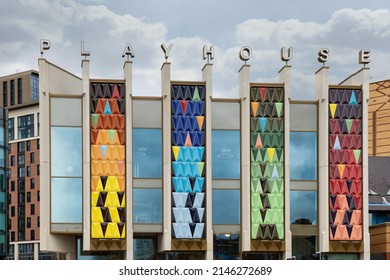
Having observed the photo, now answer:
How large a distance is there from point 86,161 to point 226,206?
11828 millimetres

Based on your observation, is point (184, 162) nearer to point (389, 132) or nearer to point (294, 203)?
point (294, 203)

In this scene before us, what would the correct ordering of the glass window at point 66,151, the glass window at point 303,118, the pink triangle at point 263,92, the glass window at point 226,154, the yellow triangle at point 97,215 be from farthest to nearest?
1. the glass window at point 303,118
2. the pink triangle at point 263,92
3. the glass window at point 226,154
4. the glass window at point 66,151
5. the yellow triangle at point 97,215

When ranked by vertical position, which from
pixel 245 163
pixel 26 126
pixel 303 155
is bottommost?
pixel 245 163

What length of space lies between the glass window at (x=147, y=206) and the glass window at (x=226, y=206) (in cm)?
454

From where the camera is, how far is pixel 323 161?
63.4 meters

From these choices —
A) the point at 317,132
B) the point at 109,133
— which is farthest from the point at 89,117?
the point at 317,132

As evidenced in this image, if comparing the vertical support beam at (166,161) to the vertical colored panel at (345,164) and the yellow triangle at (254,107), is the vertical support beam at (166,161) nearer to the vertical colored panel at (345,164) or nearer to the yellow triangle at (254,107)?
the yellow triangle at (254,107)

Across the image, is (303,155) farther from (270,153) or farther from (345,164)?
(345,164)

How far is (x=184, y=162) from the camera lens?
6241cm

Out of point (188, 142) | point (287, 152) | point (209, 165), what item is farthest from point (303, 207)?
point (188, 142)

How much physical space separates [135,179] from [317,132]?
51.2 ft

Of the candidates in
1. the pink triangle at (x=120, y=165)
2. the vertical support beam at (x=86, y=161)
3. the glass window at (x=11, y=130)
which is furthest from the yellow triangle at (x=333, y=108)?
the glass window at (x=11, y=130)

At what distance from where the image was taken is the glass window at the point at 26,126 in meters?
176

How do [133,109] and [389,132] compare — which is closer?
[133,109]
